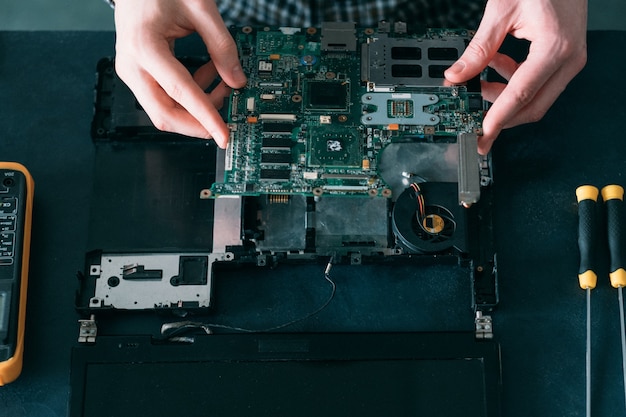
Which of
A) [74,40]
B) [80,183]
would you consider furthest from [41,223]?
[74,40]

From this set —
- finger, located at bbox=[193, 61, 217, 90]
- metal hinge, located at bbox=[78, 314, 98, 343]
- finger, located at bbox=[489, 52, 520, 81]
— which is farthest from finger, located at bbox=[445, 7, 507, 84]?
metal hinge, located at bbox=[78, 314, 98, 343]

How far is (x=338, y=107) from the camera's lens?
2926mm

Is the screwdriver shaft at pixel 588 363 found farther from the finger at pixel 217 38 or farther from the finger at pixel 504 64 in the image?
the finger at pixel 217 38

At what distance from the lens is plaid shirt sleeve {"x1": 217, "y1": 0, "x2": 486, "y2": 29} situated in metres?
3.19

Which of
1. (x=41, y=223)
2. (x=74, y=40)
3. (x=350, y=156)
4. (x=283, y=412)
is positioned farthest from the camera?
(x=74, y=40)

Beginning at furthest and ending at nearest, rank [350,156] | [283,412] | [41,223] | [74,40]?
[74,40]
[41,223]
[350,156]
[283,412]

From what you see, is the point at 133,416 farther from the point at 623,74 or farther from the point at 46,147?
the point at 623,74

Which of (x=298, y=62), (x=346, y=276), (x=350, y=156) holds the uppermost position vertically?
(x=298, y=62)

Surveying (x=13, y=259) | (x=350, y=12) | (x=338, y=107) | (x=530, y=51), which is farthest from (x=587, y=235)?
(x=13, y=259)

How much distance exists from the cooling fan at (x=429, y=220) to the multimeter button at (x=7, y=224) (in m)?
1.35

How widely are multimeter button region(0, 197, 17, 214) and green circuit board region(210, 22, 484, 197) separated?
727 mm

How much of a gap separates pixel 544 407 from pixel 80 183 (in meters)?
1.89

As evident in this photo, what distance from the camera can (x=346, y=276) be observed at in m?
2.99

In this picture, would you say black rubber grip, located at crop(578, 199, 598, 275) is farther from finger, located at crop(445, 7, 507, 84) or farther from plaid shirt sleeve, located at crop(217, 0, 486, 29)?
plaid shirt sleeve, located at crop(217, 0, 486, 29)
